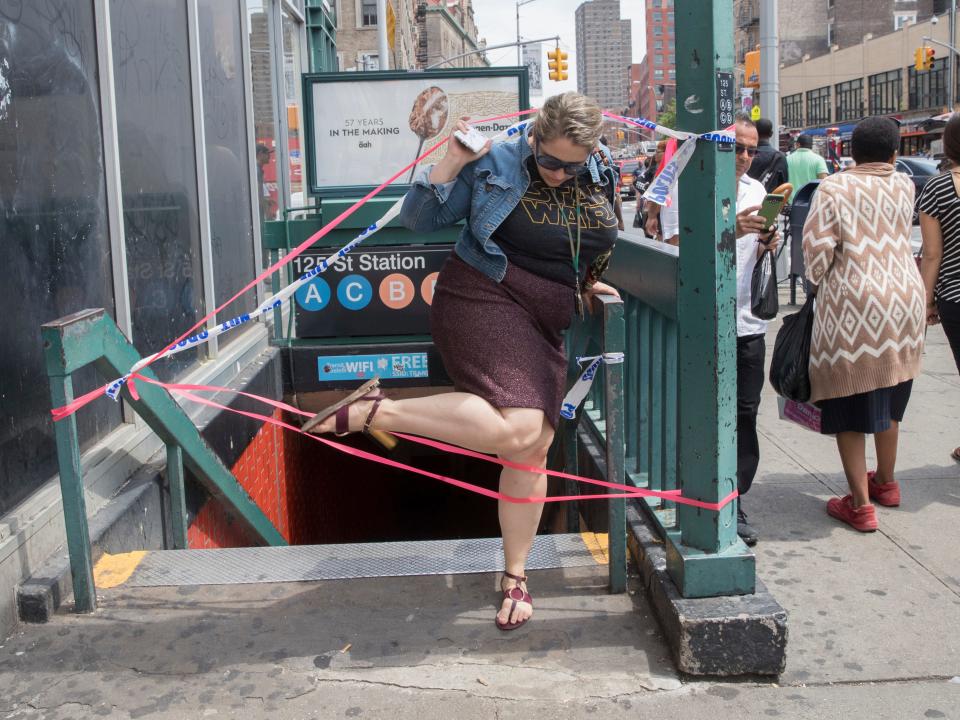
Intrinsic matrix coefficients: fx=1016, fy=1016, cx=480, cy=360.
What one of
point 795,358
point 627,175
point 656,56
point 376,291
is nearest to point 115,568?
point 795,358

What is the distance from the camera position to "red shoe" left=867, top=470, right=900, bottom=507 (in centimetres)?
464

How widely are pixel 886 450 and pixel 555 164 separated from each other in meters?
2.45

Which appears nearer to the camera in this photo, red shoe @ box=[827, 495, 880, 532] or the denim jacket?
the denim jacket

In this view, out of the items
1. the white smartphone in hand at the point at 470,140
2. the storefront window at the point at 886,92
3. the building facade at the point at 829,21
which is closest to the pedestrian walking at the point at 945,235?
the white smartphone in hand at the point at 470,140

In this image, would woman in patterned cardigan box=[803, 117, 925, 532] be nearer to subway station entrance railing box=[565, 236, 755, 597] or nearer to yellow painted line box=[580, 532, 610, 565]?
subway station entrance railing box=[565, 236, 755, 597]

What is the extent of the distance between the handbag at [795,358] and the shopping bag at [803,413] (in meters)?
0.09

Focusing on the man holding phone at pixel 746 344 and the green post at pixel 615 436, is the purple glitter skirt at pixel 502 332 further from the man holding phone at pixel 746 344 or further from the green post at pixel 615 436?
the man holding phone at pixel 746 344

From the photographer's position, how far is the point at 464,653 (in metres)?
3.13

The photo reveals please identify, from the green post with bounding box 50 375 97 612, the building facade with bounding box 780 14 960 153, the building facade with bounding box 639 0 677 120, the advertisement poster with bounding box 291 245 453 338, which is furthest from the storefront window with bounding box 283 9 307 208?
the building facade with bounding box 639 0 677 120

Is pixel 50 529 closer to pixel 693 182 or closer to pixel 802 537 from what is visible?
pixel 693 182

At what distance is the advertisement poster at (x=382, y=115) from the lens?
7.10m

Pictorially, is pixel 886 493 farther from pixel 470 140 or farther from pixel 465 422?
pixel 470 140

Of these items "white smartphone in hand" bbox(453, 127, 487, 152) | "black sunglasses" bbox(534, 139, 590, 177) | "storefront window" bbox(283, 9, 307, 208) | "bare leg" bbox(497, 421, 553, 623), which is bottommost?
"bare leg" bbox(497, 421, 553, 623)

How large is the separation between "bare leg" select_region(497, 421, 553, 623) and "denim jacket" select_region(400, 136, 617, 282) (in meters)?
0.58
